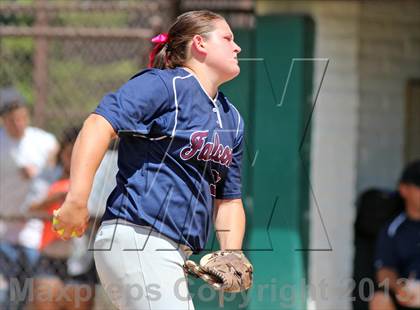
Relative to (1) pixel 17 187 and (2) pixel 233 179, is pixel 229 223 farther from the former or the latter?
(1) pixel 17 187

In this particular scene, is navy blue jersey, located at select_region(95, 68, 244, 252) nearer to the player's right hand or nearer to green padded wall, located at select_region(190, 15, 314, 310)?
the player's right hand

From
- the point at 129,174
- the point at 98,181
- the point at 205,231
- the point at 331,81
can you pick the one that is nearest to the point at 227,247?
the point at 205,231

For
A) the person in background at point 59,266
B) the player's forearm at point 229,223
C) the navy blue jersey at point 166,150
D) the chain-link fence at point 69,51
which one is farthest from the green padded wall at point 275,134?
the navy blue jersey at point 166,150

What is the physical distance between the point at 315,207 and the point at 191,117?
2.87 metres

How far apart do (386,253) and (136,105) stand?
3.21 metres

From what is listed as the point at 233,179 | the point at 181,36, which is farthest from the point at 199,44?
the point at 233,179

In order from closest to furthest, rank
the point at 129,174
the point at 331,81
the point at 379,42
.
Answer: the point at 129,174
the point at 331,81
the point at 379,42

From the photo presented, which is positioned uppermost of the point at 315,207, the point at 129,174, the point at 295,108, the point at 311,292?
the point at 129,174

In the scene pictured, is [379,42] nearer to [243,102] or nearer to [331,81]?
[331,81]

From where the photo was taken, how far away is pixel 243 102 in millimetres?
6188

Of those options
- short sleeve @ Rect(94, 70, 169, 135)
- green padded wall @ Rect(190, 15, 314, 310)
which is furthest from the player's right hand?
green padded wall @ Rect(190, 15, 314, 310)

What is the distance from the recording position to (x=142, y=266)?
3.46 meters

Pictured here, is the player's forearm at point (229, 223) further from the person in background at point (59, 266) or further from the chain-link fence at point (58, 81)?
the person in background at point (59, 266)

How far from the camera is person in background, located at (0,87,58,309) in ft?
22.1
